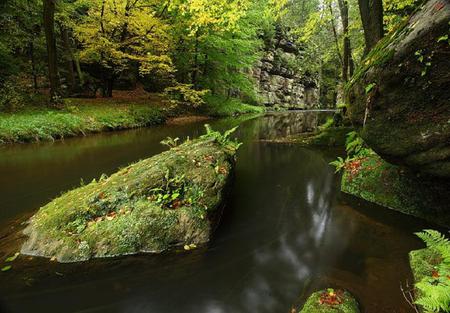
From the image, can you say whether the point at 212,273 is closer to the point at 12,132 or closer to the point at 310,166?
the point at 310,166

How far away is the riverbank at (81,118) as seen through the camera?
12.8m

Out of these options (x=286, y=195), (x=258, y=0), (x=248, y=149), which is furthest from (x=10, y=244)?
(x=258, y=0)

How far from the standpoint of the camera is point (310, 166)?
9.89m

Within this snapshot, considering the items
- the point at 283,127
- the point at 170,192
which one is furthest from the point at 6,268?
the point at 283,127

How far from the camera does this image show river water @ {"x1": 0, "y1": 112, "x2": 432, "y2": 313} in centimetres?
373

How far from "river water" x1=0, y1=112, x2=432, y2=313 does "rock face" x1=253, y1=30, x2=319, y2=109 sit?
38.0 metres

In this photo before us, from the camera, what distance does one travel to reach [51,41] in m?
15.4

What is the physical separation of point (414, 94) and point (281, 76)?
147ft

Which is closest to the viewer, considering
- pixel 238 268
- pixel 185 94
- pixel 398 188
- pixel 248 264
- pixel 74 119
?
pixel 238 268

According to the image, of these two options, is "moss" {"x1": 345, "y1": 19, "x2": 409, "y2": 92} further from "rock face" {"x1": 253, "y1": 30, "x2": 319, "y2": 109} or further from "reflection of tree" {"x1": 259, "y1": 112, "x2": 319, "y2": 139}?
"rock face" {"x1": 253, "y1": 30, "x2": 319, "y2": 109}

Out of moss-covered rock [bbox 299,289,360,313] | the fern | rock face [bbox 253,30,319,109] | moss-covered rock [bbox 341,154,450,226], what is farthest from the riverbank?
rock face [bbox 253,30,319,109]

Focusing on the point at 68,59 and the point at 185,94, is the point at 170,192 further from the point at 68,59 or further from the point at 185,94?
the point at 185,94

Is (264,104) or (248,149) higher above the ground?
(264,104)

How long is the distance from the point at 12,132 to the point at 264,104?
34.8 m
